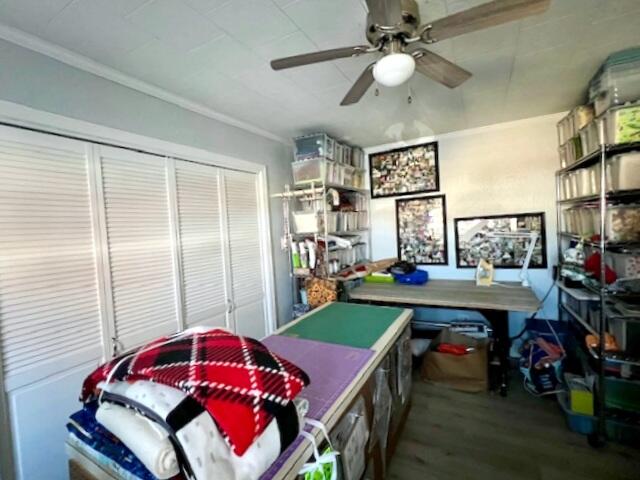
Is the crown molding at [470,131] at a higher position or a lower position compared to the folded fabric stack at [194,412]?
higher

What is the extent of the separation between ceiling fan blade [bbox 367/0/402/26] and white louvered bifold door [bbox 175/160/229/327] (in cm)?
164

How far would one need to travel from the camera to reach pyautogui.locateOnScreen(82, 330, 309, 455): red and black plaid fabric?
1.97 feet

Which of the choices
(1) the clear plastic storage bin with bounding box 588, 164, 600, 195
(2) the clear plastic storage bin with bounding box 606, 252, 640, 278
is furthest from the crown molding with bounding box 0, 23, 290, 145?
(2) the clear plastic storage bin with bounding box 606, 252, 640, 278

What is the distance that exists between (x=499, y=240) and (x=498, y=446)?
193 centimetres

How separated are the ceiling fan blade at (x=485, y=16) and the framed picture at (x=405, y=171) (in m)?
2.25

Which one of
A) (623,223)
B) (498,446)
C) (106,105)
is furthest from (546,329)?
(106,105)

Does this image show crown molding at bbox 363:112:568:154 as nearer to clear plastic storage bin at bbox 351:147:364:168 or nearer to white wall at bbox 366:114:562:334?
white wall at bbox 366:114:562:334

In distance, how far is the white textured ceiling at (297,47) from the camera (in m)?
1.31

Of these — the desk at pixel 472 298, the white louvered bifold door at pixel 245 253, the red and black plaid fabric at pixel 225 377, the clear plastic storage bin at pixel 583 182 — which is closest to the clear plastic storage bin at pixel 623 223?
the clear plastic storage bin at pixel 583 182

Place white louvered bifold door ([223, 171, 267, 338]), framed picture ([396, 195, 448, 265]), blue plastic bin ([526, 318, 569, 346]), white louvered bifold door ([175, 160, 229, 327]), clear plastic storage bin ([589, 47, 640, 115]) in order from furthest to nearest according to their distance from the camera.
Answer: framed picture ([396, 195, 448, 265])
blue plastic bin ([526, 318, 569, 346])
white louvered bifold door ([223, 171, 267, 338])
white louvered bifold door ([175, 160, 229, 327])
clear plastic storage bin ([589, 47, 640, 115])

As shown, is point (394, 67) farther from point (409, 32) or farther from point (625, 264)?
point (625, 264)

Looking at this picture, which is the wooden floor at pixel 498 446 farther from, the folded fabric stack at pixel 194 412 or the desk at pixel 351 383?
the folded fabric stack at pixel 194 412

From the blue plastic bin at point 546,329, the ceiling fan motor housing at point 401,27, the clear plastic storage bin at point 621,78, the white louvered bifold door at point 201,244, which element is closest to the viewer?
the ceiling fan motor housing at point 401,27

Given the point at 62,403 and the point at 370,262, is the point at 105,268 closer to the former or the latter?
the point at 62,403
